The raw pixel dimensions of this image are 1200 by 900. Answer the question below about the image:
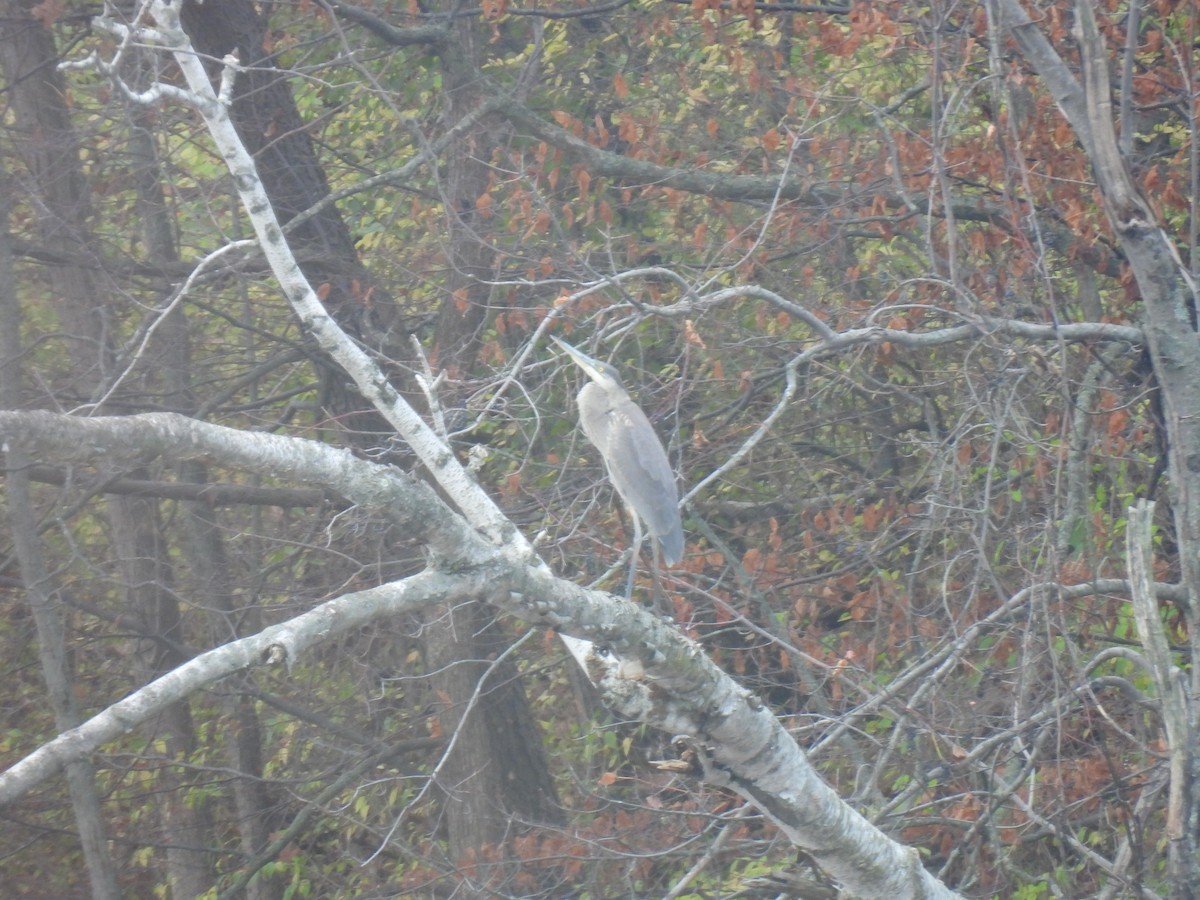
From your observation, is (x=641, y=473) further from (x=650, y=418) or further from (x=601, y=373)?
(x=650, y=418)

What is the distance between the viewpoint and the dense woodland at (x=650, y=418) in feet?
13.2

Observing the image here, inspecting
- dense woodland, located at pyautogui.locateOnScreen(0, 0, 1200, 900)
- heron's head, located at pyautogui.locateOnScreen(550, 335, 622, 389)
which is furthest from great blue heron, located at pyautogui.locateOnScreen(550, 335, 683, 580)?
dense woodland, located at pyautogui.locateOnScreen(0, 0, 1200, 900)

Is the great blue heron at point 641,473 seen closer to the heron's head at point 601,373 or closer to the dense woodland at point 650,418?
the heron's head at point 601,373

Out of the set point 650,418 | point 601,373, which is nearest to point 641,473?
point 601,373

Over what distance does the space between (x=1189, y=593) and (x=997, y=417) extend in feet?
3.11

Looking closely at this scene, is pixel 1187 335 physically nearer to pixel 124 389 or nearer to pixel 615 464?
pixel 615 464

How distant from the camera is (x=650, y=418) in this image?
19.0ft

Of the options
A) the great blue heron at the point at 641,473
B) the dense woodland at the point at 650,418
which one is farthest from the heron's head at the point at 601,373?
the dense woodland at the point at 650,418

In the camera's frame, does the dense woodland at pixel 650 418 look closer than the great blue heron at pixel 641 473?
Yes

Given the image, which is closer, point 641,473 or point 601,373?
point 641,473

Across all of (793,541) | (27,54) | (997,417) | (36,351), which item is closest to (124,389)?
(36,351)

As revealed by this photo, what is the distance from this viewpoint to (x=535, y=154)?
6.94 m

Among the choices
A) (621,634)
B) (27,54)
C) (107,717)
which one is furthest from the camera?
(27,54)

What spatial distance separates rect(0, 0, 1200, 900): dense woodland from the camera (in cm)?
403
